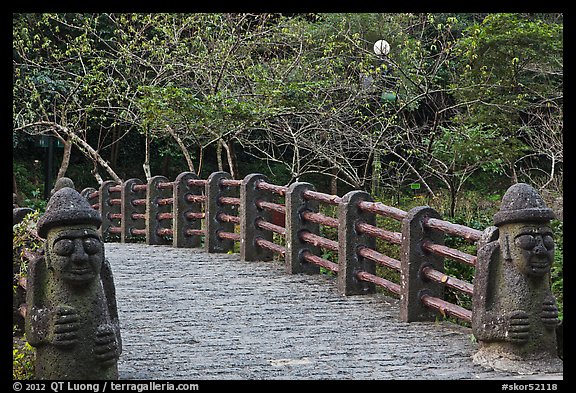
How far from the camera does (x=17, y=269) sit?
26.4 feet

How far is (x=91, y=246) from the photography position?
589cm

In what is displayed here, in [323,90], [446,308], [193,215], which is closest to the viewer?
[446,308]

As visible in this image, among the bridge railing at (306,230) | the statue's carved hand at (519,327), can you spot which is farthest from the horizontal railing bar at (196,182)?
the statue's carved hand at (519,327)

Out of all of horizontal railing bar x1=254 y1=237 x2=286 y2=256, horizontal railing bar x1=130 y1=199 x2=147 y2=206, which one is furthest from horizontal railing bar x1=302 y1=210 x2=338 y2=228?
horizontal railing bar x1=130 y1=199 x2=147 y2=206

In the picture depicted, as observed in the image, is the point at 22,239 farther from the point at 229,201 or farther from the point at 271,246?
the point at 229,201

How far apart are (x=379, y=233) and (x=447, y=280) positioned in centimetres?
131

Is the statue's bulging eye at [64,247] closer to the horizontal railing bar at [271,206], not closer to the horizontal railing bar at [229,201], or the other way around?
the horizontal railing bar at [271,206]

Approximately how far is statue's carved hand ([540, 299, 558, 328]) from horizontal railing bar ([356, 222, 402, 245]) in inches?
81.5

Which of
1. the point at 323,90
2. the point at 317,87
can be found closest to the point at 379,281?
the point at 317,87

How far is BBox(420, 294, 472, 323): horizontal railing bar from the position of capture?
7.55 meters

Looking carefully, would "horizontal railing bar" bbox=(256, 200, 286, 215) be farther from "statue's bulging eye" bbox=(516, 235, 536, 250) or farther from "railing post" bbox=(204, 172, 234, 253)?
"statue's bulging eye" bbox=(516, 235, 536, 250)
